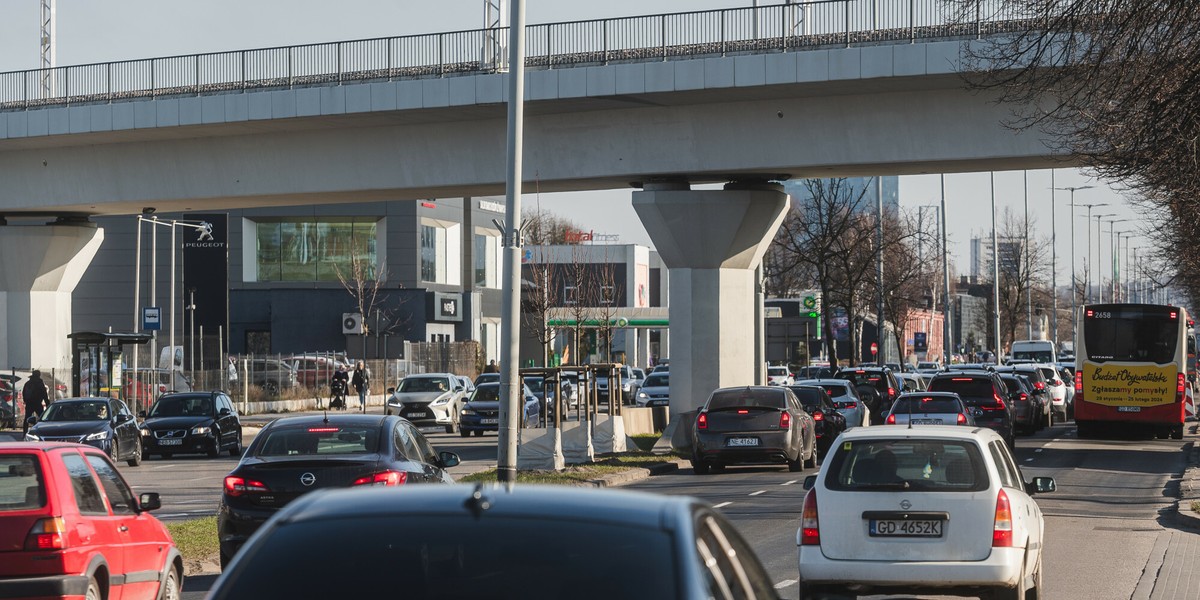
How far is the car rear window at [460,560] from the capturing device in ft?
13.4

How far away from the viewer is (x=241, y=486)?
13.0 metres

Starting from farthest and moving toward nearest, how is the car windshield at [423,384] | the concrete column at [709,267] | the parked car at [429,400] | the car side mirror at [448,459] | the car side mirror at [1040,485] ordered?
1. the car windshield at [423,384]
2. the parked car at [429,400]
3. the concrete column at [709,267]
4. the car side mirror at [448,459]
5. the car side mirror at [1040,485]

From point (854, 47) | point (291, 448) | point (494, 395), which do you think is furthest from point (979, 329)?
point (291, 448)

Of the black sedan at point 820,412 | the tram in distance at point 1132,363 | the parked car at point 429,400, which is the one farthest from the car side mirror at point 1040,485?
the parked car at point 429,400

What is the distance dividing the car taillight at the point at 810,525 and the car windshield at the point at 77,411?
72.3ft

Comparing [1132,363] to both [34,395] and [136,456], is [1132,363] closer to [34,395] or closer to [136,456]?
[136,456]

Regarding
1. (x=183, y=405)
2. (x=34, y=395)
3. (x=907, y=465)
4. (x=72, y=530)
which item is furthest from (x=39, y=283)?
(x=907, y=465)

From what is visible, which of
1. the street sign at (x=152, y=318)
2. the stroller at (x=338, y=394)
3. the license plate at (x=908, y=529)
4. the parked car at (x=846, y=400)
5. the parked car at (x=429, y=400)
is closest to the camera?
the license plate at (x=908, y=529)

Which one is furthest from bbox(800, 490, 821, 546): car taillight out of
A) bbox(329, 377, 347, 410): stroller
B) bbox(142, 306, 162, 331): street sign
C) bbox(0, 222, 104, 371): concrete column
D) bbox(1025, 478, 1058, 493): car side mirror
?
bbox(329, 377, 347, 410): stroller

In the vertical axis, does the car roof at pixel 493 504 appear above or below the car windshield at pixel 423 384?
above

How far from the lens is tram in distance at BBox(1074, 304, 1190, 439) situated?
37.9 m

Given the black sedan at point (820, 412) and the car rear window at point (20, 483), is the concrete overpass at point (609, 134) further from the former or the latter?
the car rear window at point (20, 483)

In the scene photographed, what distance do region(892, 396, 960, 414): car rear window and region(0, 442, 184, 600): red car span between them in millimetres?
18672

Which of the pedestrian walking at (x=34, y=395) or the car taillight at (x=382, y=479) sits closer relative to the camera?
the car taillight at (x=382, y=479)
